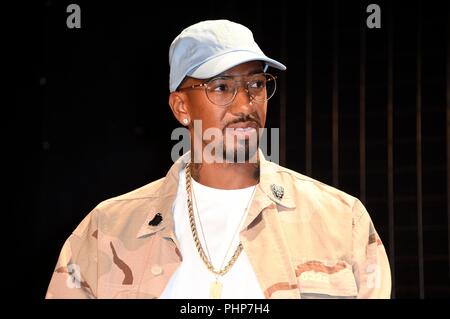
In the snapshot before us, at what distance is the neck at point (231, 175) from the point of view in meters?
2.14

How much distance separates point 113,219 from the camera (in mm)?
2129

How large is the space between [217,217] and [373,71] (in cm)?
89

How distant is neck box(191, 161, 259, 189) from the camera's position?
7.03 ft

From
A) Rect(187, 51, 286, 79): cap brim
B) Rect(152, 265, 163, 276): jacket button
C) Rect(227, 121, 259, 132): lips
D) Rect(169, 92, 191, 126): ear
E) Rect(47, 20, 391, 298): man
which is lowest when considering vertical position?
Rect(152, 265, 163, 276): jacket button

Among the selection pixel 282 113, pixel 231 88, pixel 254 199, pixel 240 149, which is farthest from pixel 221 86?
pixel 282 113

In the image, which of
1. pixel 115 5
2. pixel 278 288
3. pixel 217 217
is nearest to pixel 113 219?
pixel 217 217

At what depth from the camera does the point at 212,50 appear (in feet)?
6.94

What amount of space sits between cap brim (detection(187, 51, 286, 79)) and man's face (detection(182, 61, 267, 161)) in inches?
1.2

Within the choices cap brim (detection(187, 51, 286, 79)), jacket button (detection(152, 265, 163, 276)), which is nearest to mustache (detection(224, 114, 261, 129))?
cap brim (detection(187, 51, 286, 79))

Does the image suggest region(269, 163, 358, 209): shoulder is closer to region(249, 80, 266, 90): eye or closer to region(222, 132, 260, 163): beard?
region(222, 132, 260, 163): beard

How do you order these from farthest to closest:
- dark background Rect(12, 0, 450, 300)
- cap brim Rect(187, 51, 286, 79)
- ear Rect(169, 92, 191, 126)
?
dark background Rect(12, 0, 450, 300)
ear Rect(169, 92, 191, 126)
cap brim Rect(187, 51, 286, 79)

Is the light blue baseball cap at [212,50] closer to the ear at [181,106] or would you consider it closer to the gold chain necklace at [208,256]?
the ear at [181,106]

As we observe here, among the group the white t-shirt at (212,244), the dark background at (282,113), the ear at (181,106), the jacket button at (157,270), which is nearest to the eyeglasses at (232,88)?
the ear at (181,106)

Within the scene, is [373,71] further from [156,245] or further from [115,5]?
[156,245]
